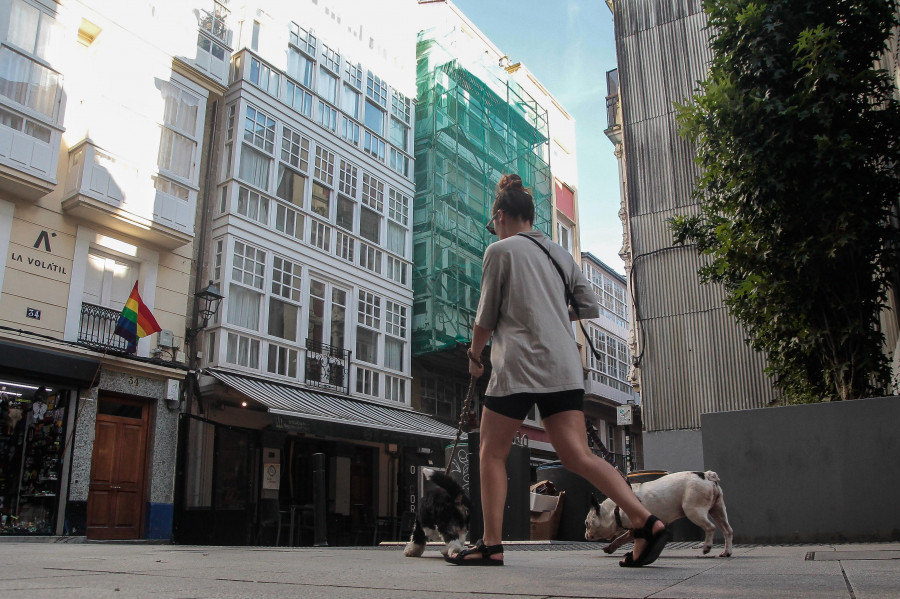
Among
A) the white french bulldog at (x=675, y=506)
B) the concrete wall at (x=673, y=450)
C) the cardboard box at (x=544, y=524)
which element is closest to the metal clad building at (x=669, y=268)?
the concrete wall at (x=673, y=450)

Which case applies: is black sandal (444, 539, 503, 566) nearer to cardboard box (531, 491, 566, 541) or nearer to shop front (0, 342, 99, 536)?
cardboard box (531, 491, 566, 541)

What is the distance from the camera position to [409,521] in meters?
17.2

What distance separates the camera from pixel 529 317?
347cm

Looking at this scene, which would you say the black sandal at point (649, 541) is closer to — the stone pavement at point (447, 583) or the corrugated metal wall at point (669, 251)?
the stone pavement at point (447, 583)

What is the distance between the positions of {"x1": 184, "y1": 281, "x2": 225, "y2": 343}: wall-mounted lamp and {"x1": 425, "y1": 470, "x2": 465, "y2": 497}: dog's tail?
12.0m

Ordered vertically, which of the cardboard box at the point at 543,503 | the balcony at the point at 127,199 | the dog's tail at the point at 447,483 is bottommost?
the cardboard box at the point at 543,503

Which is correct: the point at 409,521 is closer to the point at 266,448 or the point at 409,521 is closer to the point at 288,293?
the point at 266,448

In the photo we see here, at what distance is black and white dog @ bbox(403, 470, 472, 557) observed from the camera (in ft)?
14.8

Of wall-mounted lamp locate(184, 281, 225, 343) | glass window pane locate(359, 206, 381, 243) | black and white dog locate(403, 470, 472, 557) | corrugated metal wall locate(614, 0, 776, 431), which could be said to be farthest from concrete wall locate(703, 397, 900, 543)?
glass window pane locate(359, 206, 381, 243)

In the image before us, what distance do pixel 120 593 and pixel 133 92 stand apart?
15.5m

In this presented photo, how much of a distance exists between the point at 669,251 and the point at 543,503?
8204mm

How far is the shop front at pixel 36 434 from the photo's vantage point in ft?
40.7

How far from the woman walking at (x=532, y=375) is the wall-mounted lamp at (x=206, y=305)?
13196mm

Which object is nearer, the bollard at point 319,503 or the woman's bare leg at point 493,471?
the woman's bare leg at point 493,471
